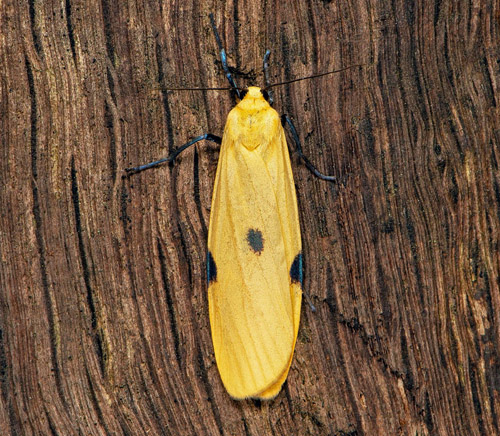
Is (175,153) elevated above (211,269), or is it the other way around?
(175,153)

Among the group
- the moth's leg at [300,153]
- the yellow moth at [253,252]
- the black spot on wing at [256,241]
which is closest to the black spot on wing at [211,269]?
the yellow moth at [253,252]

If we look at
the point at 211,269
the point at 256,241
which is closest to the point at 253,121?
the point at 256,241

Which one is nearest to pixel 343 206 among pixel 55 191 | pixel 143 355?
pixel 143 355

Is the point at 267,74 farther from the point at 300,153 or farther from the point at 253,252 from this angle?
the point at 253,252

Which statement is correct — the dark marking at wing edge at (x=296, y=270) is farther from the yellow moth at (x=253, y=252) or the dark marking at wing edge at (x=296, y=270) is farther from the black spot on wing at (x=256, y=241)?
the black spot on wing at (x=256, y=241)

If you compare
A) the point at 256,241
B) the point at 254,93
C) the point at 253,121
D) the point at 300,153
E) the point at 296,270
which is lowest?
the point at 296,270
